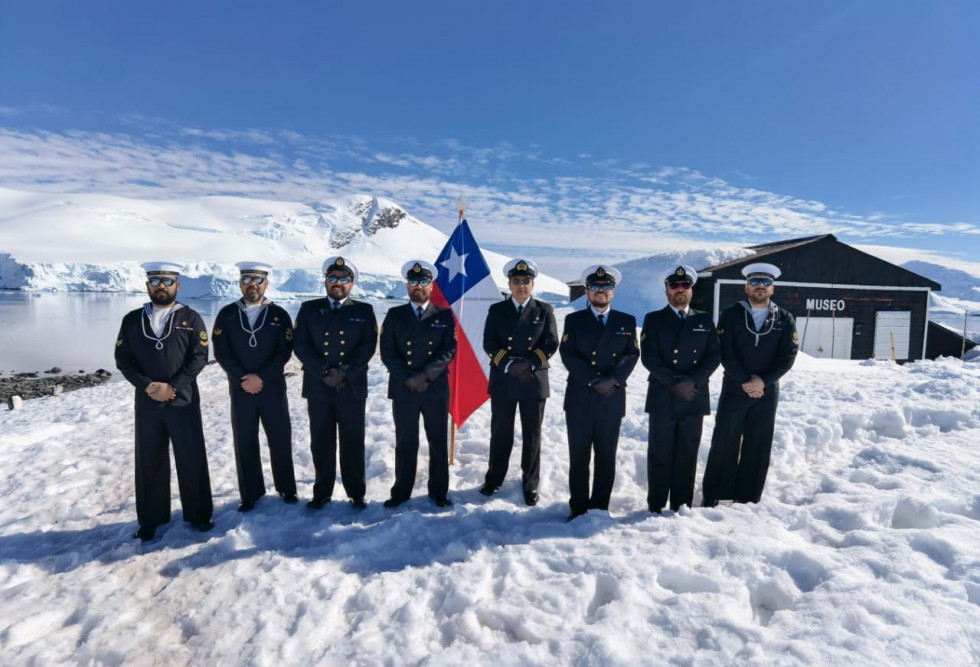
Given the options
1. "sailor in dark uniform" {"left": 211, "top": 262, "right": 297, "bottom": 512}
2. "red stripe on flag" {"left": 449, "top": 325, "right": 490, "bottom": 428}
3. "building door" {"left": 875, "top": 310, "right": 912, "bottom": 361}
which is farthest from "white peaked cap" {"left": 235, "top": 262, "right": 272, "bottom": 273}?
"building door" {"left": 875, "top": 310, "right": 912, "bottom": 361}

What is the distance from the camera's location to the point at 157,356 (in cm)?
373

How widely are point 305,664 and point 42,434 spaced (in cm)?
715

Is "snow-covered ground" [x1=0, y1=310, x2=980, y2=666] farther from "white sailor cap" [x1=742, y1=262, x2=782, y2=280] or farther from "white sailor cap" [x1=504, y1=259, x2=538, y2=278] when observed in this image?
"white sailor cap" [x1=504, y1=259, x2=538, y2=278]

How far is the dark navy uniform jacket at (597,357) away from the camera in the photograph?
3.98m

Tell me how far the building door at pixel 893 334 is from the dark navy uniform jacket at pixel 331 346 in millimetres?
19035

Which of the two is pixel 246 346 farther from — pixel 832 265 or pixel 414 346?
pixel 832 265

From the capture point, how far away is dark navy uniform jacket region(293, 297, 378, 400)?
162 inches

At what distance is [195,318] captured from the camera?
13.0 feet

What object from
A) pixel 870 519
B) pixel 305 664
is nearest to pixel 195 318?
pixel 305 664

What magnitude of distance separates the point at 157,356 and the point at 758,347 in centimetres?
437

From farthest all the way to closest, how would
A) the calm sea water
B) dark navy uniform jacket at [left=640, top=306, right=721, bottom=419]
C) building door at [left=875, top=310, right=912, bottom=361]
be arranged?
1. the calm sea water
2. building door at [left=875, top=310, right=912, bottom=361]
3. dark navy uniform jacket at [left=640, top=306, right=721, bottom=419]

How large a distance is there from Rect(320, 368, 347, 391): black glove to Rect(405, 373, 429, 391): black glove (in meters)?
0.48

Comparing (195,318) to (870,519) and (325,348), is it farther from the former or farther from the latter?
(870,519)

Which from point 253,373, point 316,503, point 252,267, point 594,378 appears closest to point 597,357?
point 594,378
